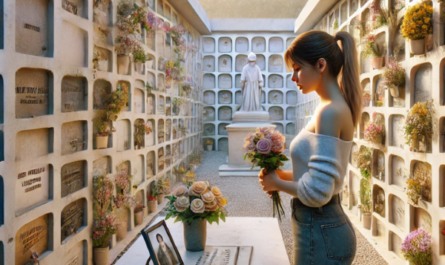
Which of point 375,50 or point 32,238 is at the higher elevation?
point 375,50

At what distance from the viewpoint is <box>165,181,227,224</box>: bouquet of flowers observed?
1578mm

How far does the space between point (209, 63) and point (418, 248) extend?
7.58 metres

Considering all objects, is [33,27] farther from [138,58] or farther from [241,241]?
[241,241]

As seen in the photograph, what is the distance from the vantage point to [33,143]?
1917mm

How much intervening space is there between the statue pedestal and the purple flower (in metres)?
4.83

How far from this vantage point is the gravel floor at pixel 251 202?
300 cm

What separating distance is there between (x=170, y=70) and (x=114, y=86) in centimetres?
197

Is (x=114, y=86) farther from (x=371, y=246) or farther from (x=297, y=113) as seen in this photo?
(x=297, y=113)

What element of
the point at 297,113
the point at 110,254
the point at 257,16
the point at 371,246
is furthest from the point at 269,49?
the point at 110,254

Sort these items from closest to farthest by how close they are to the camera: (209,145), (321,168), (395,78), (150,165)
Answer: (321,168)
(395,78)
(150,165)
(209,145)

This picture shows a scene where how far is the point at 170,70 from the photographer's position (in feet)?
16.3

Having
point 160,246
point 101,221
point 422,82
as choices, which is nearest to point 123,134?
point 101,221

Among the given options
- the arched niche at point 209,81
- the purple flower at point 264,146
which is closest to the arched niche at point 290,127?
the arched niche at point 209,81

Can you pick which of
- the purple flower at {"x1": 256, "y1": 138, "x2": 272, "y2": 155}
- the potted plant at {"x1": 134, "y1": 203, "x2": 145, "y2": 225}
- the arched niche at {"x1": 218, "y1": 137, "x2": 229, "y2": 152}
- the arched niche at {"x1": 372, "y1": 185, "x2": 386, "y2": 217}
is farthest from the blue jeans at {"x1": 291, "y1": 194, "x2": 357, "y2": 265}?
the arched niche at {"x1": 218, "y1": 137, "x2": 229, "y2": 152}
